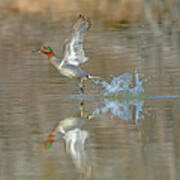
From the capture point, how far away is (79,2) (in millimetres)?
27062

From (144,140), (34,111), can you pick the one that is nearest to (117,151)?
(144,140)

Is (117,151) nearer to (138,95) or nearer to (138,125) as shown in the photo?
(138,125)

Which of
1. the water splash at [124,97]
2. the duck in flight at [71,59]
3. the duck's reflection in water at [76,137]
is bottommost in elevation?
the duck's reflection in water at [76,137]

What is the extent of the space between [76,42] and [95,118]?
→ 5.70ft

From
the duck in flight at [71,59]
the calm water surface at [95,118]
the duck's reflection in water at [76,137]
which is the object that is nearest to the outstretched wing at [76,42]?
the duck in flight at [71,59]

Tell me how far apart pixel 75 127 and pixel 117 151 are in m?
1.51

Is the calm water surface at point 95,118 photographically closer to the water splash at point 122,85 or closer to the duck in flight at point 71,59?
the water splash at point 122,85

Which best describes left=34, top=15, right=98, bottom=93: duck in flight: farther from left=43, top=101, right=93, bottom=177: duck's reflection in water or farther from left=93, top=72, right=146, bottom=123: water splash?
left=43, top=101, right=93, bottom=177: duck's reflection in water

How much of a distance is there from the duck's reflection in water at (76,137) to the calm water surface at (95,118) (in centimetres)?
1

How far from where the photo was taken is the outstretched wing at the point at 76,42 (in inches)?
421

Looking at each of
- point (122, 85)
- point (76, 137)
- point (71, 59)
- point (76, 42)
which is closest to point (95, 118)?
point (76, 137)

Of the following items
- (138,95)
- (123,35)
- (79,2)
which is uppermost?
(79,2)

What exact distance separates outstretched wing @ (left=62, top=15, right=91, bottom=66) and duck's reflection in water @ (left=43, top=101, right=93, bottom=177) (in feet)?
3.70

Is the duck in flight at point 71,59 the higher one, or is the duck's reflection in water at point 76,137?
the duck in flight at point 71,59
